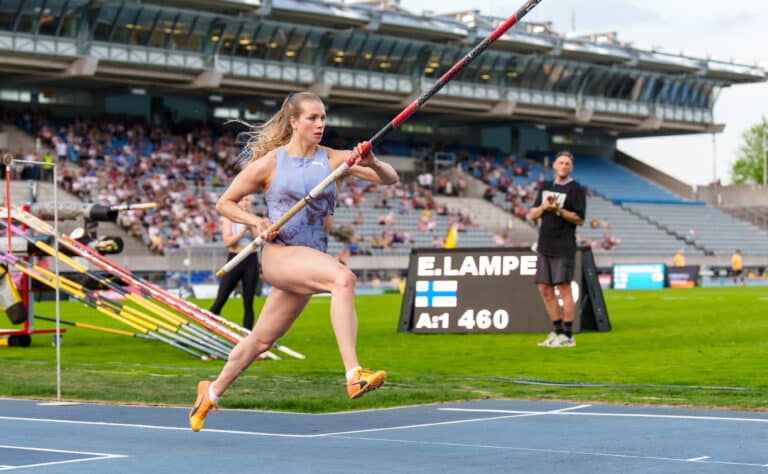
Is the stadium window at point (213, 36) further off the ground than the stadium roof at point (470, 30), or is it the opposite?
the stadium roof at point (470, 30)

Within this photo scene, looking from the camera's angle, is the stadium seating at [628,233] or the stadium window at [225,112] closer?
the stadium window at [225,112]

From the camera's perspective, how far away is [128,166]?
165 feet

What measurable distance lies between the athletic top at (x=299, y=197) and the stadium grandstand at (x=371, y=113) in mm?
33513

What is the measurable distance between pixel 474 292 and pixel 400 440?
11398mm

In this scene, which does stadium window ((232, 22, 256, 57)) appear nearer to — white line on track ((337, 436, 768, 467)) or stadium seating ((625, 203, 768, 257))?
stadium seating ((625, 203, 768, 257))

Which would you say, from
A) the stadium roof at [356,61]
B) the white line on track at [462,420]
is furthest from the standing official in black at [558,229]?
the stadium roof at [356,61]

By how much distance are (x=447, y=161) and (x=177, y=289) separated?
103 feet

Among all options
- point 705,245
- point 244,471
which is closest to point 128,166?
point 705,245

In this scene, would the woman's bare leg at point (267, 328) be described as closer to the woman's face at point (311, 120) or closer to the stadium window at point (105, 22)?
the woman's face at point (311, 120)

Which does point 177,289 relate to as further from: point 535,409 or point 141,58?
point 535,409

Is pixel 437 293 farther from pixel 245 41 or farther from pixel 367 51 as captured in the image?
pixel 367 51

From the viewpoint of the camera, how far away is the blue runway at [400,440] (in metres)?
6.53

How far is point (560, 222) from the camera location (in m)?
15.6

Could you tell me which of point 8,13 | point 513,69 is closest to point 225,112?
point 8,13
